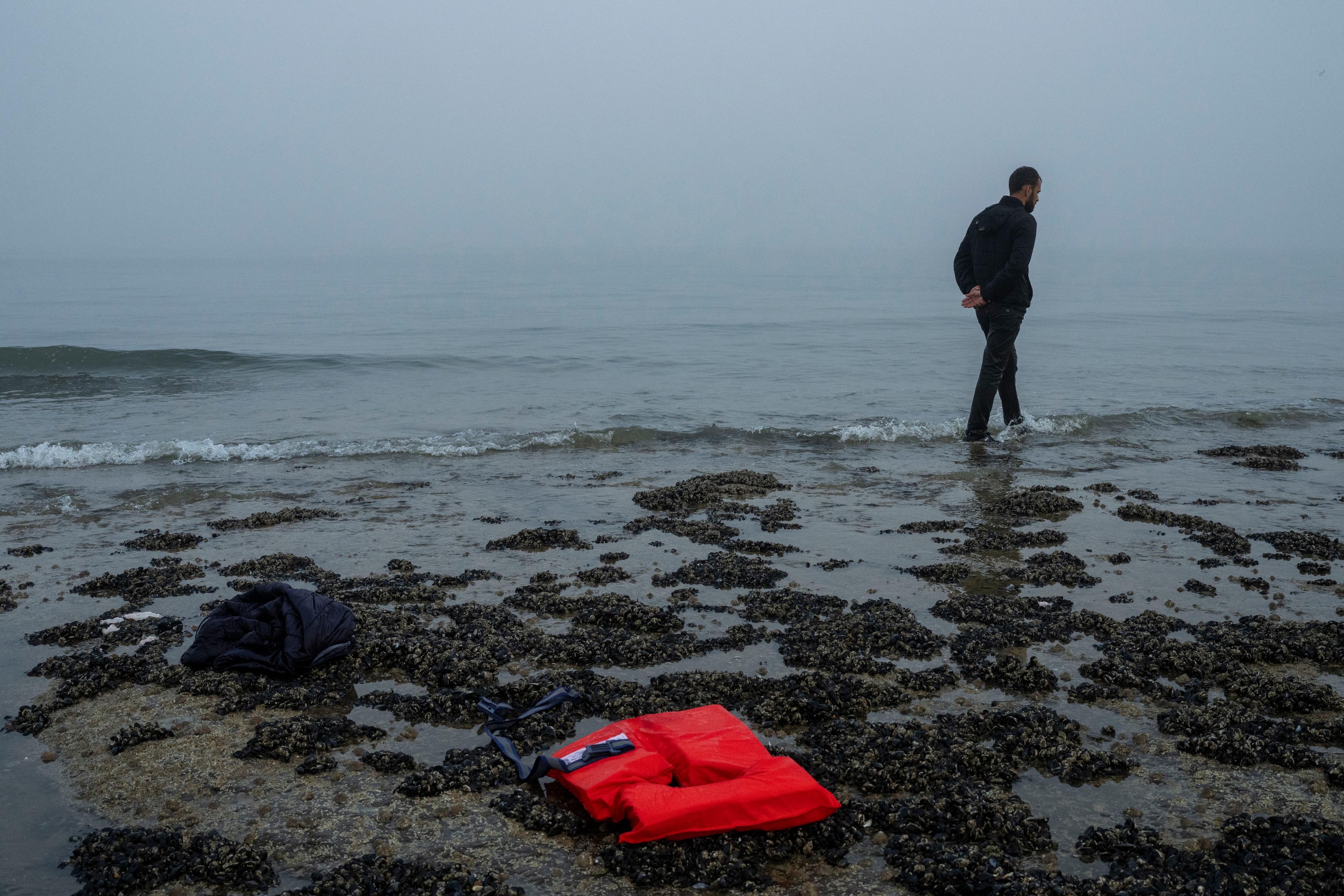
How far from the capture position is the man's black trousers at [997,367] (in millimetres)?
11227

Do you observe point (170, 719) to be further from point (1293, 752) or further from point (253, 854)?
point (1293, 752)

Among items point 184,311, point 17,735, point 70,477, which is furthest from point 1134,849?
point 184,311

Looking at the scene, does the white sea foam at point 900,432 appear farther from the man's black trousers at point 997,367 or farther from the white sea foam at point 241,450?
the white sea foam at point 241,450

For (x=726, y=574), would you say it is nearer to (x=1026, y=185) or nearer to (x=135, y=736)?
(x=135, y=736)

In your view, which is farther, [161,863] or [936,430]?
[936,430]

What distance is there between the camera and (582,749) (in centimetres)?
410

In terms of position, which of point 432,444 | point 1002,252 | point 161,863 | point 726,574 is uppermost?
point 1002,252

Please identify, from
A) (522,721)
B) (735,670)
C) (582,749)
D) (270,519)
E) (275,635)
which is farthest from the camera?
(270,519)

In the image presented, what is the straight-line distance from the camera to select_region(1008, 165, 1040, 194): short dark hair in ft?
34.8

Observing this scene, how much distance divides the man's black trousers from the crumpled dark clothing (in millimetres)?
8525

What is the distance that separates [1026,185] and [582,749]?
9230mm

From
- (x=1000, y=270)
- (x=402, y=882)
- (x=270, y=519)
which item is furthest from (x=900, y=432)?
(x=402, y=882)

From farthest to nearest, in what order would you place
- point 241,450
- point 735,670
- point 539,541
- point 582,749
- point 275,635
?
point 241,450
point 539,541
point 275,635
point 735,670
point 582,749

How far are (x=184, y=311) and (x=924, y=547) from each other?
40.3 meters
